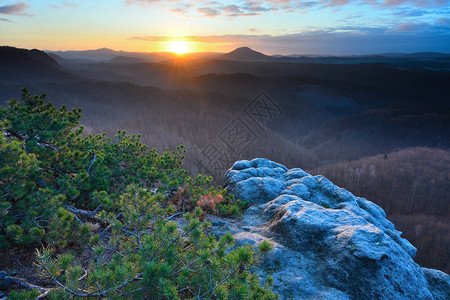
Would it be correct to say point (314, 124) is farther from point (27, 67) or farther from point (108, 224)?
point (27, 67)

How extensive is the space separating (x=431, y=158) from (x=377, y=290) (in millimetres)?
12500

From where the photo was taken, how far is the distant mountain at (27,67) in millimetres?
40625

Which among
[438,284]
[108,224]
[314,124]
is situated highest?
[108,224]

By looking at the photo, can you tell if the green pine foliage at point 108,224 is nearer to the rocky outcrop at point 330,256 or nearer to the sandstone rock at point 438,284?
the rocky outcrop at point 330,256

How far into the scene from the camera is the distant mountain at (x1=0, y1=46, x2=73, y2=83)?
4062 centimetres

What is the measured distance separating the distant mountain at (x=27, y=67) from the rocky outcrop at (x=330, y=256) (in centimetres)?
4811

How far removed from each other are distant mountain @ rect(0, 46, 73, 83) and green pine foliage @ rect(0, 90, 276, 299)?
44877 mm

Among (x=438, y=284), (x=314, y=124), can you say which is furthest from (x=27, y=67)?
(x=438, y=284)

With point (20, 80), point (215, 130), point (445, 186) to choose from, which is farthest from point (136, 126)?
point (20, 80)

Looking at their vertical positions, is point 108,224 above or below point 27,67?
below

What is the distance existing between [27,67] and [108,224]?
52484 millimetres

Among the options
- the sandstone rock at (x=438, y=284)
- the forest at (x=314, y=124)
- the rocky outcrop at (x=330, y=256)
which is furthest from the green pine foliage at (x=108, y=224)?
the forest at (x=314, y=124)

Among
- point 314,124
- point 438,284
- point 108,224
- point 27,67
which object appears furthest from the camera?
point 27,67

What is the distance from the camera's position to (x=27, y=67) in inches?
1727
